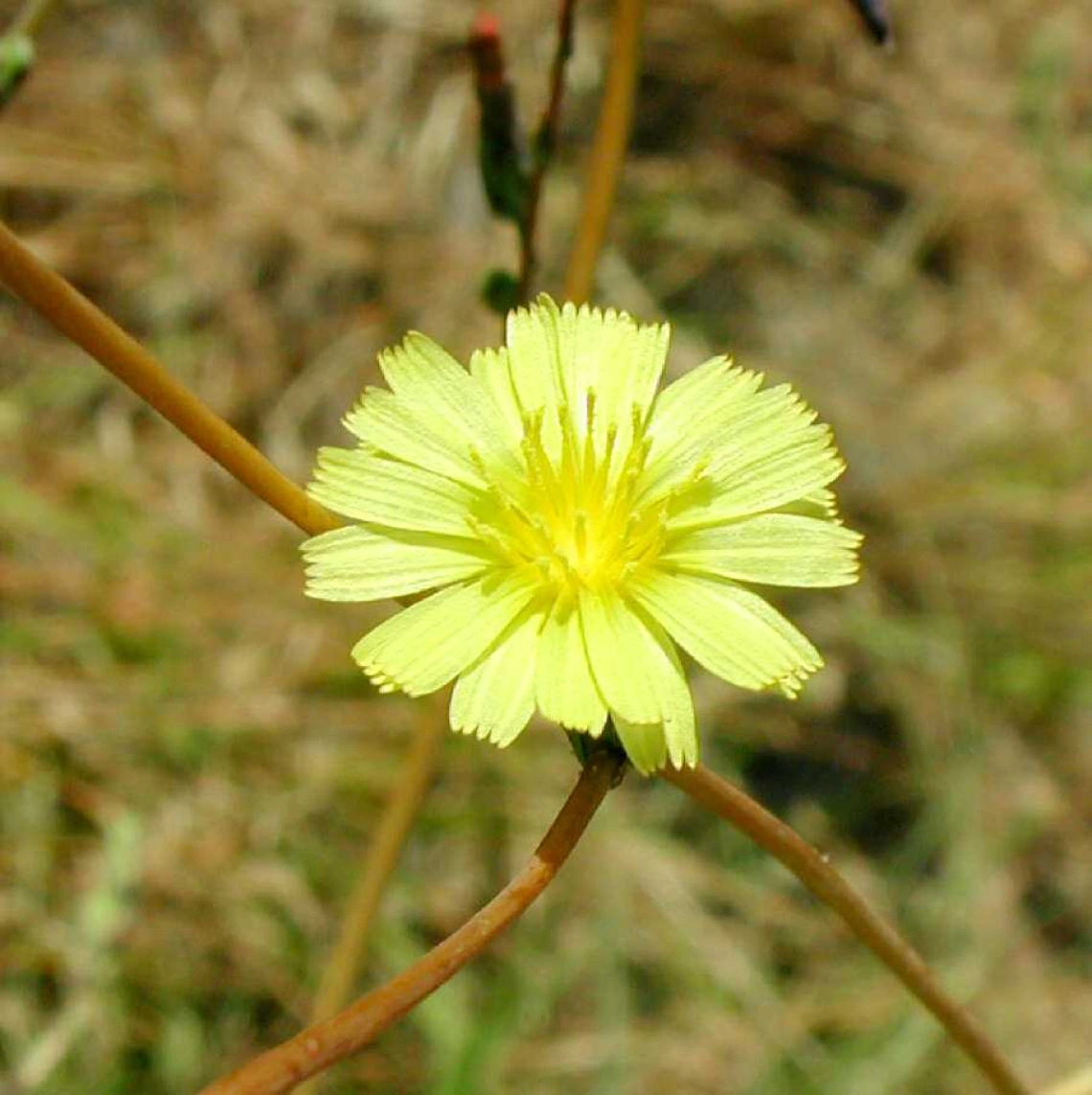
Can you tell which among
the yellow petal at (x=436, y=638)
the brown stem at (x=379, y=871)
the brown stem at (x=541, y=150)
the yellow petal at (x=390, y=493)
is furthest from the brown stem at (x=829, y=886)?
the brown stem at (x=379, y=871)

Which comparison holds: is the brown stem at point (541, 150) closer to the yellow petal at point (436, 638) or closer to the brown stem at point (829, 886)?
the yellow petal at point (436, 638)

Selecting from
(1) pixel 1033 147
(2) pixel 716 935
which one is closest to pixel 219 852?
(2) pixel 716 935

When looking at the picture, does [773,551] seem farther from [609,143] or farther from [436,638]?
[609,143]

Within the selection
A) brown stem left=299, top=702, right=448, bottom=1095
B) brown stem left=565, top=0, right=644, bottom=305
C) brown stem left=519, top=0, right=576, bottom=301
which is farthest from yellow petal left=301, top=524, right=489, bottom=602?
brown stem left=299, top=702, right=448, bottom=1095

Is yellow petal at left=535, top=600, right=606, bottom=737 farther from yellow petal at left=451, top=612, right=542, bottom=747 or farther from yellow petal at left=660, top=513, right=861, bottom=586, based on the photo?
yellow petal at left=660, top=513, right=861, bottom=586

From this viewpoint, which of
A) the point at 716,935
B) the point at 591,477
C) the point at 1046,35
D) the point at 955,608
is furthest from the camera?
the point at 1046,35

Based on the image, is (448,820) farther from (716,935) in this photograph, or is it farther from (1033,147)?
(1033,147)

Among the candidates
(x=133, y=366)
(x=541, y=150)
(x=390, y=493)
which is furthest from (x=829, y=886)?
(x=541, y=150)
